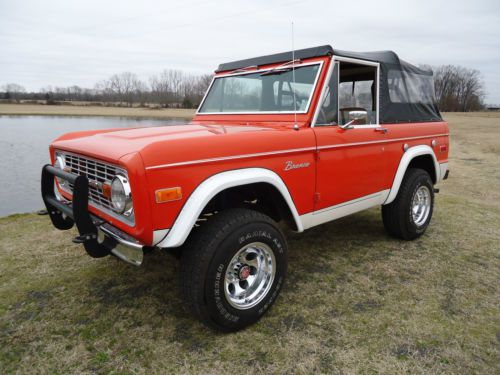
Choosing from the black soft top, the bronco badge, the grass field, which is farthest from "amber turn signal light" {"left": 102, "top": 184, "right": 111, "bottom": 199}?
the black soft top

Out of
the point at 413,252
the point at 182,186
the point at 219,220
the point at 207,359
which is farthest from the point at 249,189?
the point at 413,252

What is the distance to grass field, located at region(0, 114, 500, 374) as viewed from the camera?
8.00 ft

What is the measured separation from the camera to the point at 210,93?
173 inches

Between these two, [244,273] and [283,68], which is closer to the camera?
[244,273]

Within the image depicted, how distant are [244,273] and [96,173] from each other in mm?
1352

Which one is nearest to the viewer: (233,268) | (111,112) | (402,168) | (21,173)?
(233,268)

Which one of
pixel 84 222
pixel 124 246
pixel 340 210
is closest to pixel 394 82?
pixel 340 210

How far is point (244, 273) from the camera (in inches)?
111

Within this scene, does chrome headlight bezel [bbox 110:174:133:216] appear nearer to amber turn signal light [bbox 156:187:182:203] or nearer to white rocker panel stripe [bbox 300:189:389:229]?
amber turn signal light [bbox 156:187:182:203]

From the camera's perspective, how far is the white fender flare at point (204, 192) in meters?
2.29

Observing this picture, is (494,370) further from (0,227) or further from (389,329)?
(0,227)

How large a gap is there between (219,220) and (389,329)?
1582mm

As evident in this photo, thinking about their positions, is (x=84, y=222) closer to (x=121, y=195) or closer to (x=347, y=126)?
(x=121, y=195)

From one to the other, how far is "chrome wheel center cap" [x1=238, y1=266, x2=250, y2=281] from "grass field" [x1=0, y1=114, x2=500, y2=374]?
395mm
